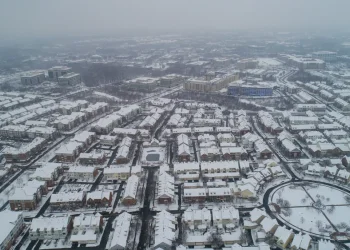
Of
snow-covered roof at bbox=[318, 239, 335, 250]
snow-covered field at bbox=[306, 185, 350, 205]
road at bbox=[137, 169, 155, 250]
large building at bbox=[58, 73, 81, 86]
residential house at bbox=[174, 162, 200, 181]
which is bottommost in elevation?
snow-covered field at bbox=[306, 185, 350, 205]

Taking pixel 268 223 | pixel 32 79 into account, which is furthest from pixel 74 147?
pixel 32 79

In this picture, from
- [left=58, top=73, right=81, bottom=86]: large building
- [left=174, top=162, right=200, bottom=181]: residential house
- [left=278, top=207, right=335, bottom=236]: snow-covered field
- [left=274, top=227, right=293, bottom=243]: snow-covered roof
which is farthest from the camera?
[left=58, top=73, right=81, bottom=86]: large building

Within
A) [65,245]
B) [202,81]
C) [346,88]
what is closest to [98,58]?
[202,81]

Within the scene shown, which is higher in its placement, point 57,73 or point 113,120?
point 57,73

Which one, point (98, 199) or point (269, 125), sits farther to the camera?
point (269, 125)

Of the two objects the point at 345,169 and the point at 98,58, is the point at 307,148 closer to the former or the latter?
the point at 345,169

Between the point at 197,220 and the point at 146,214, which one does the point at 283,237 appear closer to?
the point at 197,220

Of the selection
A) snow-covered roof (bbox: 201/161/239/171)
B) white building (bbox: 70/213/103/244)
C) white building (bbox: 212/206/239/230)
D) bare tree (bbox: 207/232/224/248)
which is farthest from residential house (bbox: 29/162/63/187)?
bare tree (bbox: 207/232/224/248)

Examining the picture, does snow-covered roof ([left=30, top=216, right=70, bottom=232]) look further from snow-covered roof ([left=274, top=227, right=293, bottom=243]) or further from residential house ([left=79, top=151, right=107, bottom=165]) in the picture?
snow-covered roof ([left=274, top=227, right=293, bottom=243])
